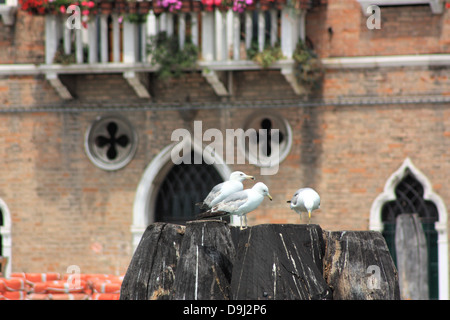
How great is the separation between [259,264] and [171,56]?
28.4ft

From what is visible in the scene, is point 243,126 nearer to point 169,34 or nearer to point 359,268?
point 169,34

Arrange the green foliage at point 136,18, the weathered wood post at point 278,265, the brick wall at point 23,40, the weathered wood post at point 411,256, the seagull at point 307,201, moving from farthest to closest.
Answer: the brick wall at point 23,40 < the green foliage at point 136,18 < the weathered wood post at point 411,256 < the seagull at point 307,201 < the weathered wood post at point 278,265

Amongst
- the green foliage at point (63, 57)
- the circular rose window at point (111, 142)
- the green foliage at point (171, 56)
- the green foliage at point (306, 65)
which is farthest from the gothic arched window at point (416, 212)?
the green foliage at point (63, 57)

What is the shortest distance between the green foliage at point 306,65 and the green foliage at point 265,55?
0.94 ft

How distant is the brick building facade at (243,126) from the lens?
16500 millimetres

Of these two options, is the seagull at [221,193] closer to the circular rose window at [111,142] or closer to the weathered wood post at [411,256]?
the weathered wood post at [411,256]

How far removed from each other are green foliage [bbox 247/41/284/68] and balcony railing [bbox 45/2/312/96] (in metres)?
0.08

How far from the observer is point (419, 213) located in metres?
16.7

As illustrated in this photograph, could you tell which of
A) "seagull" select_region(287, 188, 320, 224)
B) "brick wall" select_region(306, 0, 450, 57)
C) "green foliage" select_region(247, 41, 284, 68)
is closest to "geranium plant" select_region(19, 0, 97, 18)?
"green foliage" select_region(247, 41, 284, 68)

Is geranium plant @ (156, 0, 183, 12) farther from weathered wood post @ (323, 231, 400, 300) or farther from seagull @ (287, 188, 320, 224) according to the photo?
weathered wood post @ (323, 231, 400, 300)

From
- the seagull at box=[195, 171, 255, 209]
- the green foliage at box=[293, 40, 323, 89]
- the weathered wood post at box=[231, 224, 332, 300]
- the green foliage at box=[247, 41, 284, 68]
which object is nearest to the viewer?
the weathered wood post at box=[231, 224, 332, 300]

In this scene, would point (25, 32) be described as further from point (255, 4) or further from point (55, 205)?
point (255, 4)

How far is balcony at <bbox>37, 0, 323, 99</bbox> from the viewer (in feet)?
54.0

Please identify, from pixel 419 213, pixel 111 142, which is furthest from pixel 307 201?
pixel 111 142
